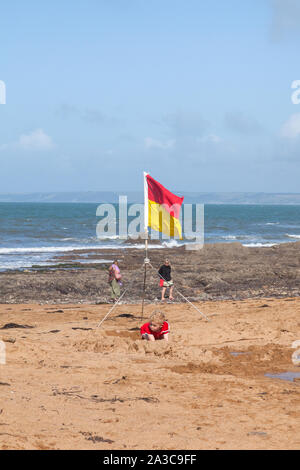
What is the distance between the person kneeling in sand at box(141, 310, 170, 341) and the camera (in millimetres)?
10938

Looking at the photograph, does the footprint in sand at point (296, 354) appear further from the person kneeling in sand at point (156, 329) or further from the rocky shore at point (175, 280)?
the rocky shore at point (175, 280)

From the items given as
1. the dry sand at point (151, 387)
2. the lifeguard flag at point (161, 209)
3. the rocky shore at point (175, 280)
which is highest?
the lifeguard flag at point (161, 209)

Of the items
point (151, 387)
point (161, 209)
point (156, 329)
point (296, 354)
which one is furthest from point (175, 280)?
point (151, 387)

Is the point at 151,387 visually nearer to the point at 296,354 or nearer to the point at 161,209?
the point at 296,354

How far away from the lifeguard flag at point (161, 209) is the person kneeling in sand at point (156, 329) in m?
2.43

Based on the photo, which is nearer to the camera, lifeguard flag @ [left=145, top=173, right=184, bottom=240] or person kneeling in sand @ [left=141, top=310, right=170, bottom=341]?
person kneeling in sand @ [left=141, top=310, right=170, bottom=341]

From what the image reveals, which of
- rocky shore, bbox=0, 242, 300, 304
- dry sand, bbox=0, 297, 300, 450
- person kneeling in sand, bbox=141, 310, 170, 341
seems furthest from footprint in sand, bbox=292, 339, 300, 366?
rocky shore, bbox=0, 242, 300, 304

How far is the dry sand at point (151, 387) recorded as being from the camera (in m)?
5.96

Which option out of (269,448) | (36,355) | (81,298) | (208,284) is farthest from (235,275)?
(269,448)

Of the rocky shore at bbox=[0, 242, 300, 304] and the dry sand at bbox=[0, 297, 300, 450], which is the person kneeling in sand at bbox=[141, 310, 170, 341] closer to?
the dry sand at bbox=[0, 297, 300, 450]

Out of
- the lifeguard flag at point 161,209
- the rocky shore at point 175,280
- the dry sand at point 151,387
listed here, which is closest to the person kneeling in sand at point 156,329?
the dry sand at point 151,387

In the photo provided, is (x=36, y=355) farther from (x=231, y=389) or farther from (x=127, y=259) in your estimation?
(x=127, y=259)

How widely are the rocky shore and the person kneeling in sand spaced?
5.40 m
